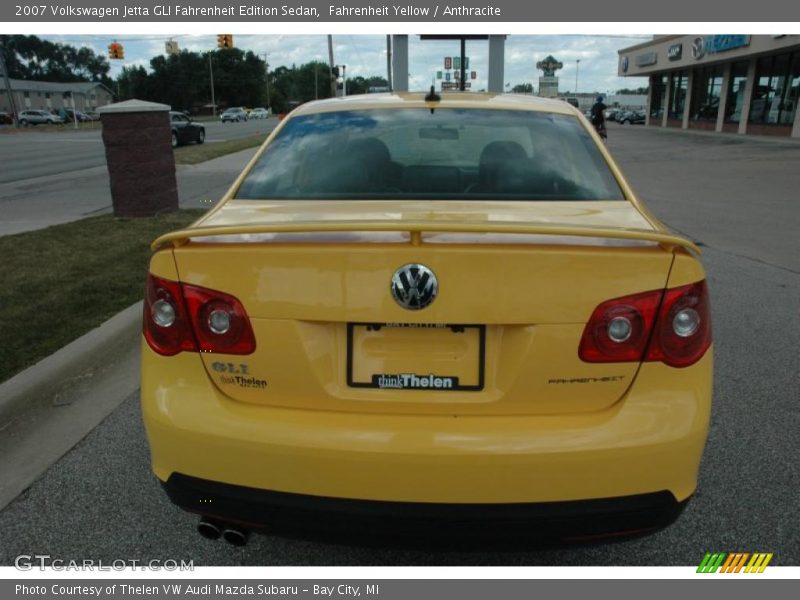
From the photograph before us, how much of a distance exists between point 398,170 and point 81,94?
443 ft

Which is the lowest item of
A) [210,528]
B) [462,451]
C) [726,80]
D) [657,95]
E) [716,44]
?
[210,528]

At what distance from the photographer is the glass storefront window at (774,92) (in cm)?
3278

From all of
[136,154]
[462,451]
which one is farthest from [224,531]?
[136,154]

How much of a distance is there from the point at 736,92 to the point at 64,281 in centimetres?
4176

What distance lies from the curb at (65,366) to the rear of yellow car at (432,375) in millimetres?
2011

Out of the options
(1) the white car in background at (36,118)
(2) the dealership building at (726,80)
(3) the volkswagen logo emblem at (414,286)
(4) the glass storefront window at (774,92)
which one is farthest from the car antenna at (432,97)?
(1) the white car in background at (36,118)

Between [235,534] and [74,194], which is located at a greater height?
[235,534]

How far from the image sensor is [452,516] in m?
1.96

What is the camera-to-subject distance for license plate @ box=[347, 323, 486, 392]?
Result: 1.97 meters

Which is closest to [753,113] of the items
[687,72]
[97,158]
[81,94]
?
[687,72]

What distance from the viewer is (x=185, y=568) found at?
98.6 inches

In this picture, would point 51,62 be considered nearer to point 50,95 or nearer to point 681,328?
point 50,95

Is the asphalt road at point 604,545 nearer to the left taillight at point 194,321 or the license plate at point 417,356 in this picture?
the license plate at point 417,356
